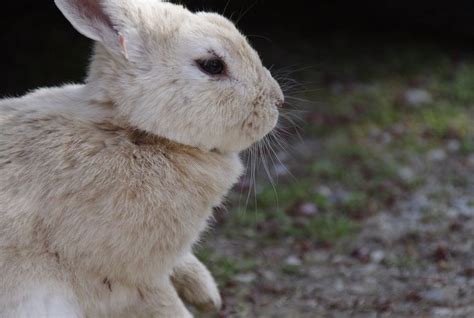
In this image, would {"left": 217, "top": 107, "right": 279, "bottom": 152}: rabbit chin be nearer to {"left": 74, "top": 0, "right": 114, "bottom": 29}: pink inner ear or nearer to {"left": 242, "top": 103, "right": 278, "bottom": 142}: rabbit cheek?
{"left": 242, "top": 103, "right": 278, "bottom": 142}: rabbit cheek

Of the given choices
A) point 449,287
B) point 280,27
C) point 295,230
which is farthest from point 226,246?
point 280,27

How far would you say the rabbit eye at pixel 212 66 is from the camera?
360 centimetres

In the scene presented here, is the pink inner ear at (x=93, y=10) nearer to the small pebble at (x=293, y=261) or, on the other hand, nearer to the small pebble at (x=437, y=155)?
the small pebble at (x=293, y=261)

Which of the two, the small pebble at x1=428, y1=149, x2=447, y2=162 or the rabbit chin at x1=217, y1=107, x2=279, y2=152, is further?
the small pebble at x1=428, y1=149, x2=447, y2=162

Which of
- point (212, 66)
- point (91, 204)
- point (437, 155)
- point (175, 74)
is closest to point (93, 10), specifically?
point (175, 74)

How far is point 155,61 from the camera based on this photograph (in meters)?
3.58

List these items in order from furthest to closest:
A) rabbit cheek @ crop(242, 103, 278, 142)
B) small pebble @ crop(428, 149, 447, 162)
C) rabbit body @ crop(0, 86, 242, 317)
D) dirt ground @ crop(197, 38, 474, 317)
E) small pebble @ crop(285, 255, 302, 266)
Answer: small pebble @ crop(428, 149, 447, 162), small pebble @ crop(285, 255, 302, 266), dirt ground @ crop(197, 38, 474, 317), rabbit cheek @ crop(242, 103, 278, 142), rabbit body @ crop(0, 86, 242, 317)

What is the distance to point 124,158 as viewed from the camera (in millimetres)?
3576

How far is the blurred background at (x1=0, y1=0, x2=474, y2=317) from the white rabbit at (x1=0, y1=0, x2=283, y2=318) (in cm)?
61

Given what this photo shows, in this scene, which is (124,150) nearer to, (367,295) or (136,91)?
(136,91)

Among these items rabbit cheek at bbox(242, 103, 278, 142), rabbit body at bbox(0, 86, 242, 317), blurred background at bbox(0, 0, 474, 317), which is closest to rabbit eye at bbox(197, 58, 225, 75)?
rabbit cheek at bbox(242, 103, 278, 142)

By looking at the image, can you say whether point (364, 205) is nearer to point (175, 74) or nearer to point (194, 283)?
point (194, 283)

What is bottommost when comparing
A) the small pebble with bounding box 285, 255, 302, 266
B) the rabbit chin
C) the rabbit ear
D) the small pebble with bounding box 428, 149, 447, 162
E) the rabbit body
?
the small pebble with bounding box 285, 255, 302, 266

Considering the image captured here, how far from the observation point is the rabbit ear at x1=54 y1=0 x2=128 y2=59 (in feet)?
11.6
